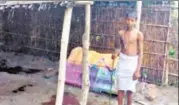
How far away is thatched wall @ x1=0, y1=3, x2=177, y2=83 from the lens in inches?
346

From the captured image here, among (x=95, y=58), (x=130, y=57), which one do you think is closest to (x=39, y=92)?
(x=95, y=58)

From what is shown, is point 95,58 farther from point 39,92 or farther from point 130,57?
point 130,57

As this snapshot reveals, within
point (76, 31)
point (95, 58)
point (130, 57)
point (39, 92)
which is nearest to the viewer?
point (130, 57)

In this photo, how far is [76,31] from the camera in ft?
33.9

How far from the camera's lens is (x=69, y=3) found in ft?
16.4

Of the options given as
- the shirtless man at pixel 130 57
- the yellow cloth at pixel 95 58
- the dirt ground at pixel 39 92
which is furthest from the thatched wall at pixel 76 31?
the shirtless man at pixel 130 57

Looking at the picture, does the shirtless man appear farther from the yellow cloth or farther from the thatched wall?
the thatched wall

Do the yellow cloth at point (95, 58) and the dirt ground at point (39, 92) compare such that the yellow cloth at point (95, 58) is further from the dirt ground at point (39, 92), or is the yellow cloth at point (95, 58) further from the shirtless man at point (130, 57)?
the shirtless man at point (130, 57)

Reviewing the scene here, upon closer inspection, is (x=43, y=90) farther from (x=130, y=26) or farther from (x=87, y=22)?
(x=130, y=26)

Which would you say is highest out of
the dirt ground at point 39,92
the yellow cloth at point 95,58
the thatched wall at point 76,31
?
the thatched wall at point 76,31

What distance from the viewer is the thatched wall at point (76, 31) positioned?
346 inches

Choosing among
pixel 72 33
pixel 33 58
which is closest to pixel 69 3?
pixel 72 33

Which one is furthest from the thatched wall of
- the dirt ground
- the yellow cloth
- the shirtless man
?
the shirtless man

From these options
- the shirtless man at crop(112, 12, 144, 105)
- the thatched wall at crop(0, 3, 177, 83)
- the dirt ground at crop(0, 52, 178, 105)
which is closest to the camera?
the shirtless man at crop(112, 12, 144, 105)
